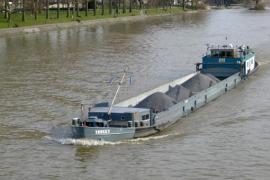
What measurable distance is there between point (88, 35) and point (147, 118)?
174 ft

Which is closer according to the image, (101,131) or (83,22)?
(101,131)

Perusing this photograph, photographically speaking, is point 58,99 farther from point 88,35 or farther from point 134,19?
point 134,19

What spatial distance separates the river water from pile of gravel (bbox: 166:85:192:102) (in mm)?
1074

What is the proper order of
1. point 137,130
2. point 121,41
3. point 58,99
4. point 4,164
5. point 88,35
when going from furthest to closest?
point 88,35 → point 121,41 → point 58,99 → point 137,130 → point 4,164

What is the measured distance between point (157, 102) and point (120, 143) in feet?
14.2

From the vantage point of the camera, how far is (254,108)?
32.7 meters

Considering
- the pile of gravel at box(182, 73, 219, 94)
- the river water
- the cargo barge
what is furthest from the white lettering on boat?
the pile of gravel at box(182, 73, 219, 94)

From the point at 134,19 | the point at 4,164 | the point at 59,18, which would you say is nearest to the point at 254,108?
the point at 4,164

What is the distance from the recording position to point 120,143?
25078 mm

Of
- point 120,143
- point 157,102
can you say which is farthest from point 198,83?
point 120,143

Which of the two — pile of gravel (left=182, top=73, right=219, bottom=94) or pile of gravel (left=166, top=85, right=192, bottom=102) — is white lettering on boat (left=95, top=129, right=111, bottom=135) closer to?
pile of gravel (left=166, top=85, right=192, bottom=102)

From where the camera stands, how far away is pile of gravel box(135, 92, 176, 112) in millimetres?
28500

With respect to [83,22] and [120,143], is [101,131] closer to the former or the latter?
[120,143]

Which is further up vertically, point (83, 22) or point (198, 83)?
point (83, 22)
